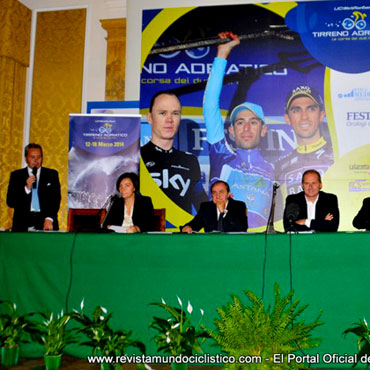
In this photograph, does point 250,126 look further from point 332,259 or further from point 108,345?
point 108,345

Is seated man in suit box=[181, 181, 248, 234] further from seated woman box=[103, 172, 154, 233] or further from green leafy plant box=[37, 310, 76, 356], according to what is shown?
green leafy plant box=[37, 310, 76, 356]

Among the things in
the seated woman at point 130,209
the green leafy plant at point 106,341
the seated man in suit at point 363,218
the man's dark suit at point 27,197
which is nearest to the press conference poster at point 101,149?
the man's dark suit at point 27,197

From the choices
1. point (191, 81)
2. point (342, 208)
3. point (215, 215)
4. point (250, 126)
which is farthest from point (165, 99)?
point (342, 208)

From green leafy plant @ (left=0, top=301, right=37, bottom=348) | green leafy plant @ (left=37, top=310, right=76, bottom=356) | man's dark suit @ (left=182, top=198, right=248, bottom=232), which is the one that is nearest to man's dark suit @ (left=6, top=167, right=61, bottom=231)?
man's dark suit @ (left=182, top=198, right=248, bottom=232)

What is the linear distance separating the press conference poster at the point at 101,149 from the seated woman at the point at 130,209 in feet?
2.96

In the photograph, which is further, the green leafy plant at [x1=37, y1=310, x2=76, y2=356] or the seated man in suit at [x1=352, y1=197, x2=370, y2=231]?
the seated man in suit at [x1=352, y1=197, x2=370, y2=231]

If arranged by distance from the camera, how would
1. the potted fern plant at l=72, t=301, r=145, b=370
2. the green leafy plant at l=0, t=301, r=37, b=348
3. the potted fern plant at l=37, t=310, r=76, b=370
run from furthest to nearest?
the green leafy plant at l=0, t=301, r=37, b=348, the potted fern plant at l=37, t=310, r=76, b=370, the potted fern plant at l=72, t=301, r=145, b=370

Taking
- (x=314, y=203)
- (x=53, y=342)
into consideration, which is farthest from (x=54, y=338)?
(x=314, y=203)

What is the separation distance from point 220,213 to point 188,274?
1703 millimetres

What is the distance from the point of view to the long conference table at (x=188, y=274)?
8.37 ft

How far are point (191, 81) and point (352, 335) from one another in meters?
3.80

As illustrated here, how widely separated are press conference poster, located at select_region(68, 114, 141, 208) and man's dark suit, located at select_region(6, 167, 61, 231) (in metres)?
0.48

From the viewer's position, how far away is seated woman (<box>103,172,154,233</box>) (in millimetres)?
4222

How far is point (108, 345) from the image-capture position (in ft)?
6.98
